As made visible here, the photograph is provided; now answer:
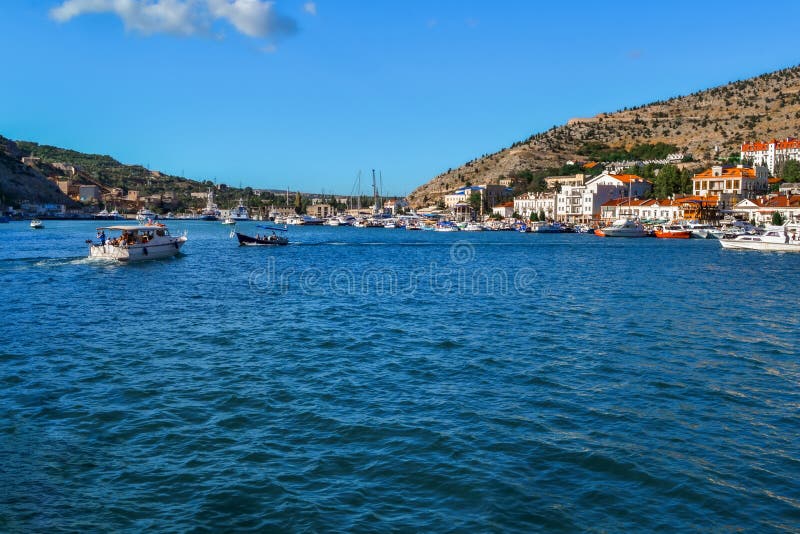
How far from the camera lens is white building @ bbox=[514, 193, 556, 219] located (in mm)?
138250

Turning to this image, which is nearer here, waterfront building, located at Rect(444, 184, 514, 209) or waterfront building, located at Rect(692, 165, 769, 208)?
waterfront building, located at Rect(692, 165, 769, 208)

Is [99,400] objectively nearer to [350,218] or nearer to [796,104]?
[350,218]

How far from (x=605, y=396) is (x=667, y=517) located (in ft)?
15.4

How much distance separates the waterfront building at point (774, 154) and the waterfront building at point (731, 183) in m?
17.8

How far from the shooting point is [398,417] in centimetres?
1088

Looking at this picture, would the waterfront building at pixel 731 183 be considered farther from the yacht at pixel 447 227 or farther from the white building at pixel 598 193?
the yacht at pixel 447 227

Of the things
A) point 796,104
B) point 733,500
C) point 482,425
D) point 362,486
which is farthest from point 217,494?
point 796,104

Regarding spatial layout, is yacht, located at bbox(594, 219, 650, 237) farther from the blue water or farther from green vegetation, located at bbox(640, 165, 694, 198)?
the blue water

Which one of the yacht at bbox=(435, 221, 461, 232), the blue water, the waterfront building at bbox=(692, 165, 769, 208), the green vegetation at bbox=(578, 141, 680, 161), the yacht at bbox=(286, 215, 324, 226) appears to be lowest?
the blue water

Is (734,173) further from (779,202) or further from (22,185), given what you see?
(22,185)

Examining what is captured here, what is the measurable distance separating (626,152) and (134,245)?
16095 centimetres

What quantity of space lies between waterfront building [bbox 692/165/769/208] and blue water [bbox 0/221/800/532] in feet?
318

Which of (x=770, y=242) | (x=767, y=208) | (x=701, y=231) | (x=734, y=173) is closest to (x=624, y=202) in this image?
(x=734, y=173)

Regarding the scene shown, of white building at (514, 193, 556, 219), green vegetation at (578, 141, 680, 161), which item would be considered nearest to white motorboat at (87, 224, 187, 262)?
white building at (514, 193, 556, 219)
